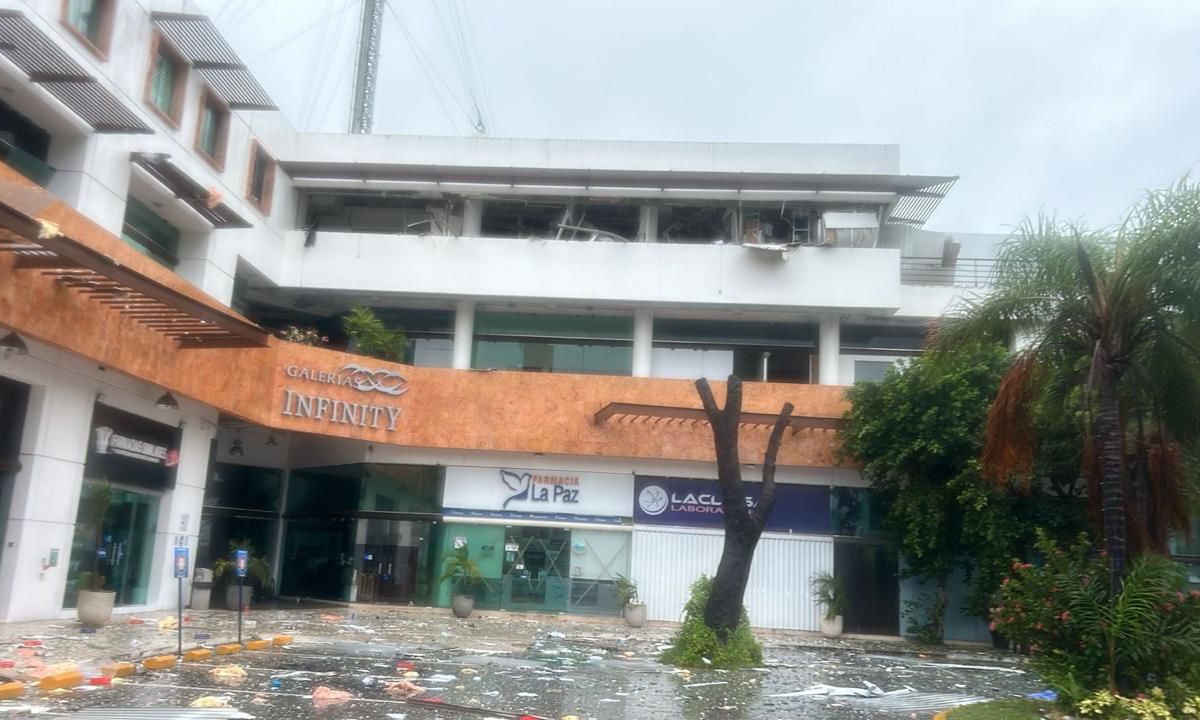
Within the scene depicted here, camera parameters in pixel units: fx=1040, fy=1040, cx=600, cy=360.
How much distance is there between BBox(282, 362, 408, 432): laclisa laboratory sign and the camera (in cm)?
2578

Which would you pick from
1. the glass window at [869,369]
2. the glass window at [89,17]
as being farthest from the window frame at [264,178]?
the glass window at [869,369]

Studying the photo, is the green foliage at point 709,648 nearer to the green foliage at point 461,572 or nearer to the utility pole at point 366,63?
the green foliage at point 461,572

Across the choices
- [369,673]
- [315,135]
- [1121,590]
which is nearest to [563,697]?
[369,673]

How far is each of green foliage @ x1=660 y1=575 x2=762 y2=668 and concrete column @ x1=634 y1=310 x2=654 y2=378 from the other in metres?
12.5

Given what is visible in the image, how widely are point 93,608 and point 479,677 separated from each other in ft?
27.1

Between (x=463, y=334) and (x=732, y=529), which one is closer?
(x=732, y=529)

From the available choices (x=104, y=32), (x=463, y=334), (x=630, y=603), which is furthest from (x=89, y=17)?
(x=630, y=603)

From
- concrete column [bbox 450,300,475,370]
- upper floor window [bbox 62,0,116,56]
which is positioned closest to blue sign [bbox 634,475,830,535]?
concrete column [bbox 450,300,475,370]

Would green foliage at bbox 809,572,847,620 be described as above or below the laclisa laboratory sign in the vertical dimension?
below

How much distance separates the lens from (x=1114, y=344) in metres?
13.1

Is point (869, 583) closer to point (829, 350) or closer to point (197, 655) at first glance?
point (829, 350)

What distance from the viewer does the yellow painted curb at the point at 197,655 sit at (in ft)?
49.1

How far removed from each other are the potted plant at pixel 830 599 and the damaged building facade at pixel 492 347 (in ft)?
1.18

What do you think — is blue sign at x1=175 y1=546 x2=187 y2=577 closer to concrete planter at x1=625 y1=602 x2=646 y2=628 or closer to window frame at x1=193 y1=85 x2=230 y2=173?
window frame at x1=193 y1=85 x2=230 y2=173
